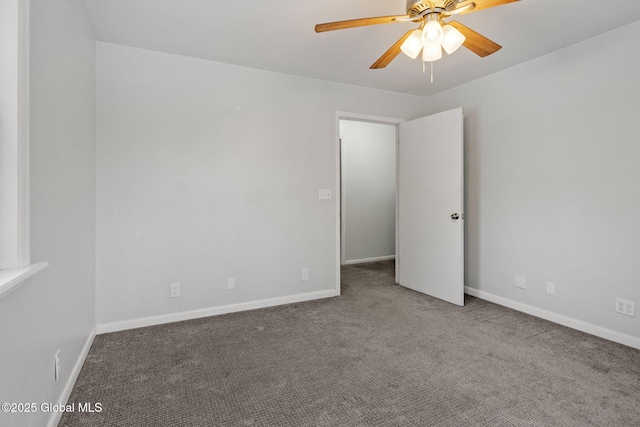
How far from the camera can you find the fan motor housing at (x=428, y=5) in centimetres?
167

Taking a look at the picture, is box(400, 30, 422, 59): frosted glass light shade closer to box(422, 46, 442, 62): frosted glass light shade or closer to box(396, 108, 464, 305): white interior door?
box(422, 46, 442, 62): frosted glass light shade

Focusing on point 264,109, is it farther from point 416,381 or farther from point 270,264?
point 416,381

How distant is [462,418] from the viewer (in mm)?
1681

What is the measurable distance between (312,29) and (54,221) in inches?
83.0

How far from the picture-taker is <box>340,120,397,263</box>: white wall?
550cm

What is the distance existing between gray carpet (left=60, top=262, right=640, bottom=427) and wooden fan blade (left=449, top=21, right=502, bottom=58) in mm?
1964

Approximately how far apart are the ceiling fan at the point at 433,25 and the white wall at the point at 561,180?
141 centimetres

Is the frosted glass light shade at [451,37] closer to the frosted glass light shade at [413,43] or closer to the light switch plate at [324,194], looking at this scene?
the frosted glass light shade at [413,43]

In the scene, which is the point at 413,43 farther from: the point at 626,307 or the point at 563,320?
the point at 563,320

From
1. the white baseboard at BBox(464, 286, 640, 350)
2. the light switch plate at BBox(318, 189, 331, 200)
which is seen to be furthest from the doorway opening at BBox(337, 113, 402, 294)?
the white baseboard at BBox(464, 286, 640, 350)

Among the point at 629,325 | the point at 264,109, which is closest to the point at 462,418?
the point at 629,325

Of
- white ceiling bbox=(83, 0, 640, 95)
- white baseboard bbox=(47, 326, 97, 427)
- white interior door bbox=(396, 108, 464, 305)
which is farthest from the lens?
white interior door bbox=(396, 108, 464, 305)

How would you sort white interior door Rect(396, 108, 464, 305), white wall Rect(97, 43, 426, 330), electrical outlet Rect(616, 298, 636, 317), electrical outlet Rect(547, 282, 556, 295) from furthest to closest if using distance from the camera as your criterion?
white interior door Rect(396, 108, 464, 305), electrical outlet Rect(547, 282, 556, 295), white wall Rect(97, 43, 426, 330), electrical outlet Rect(616, 298, 636, 317)

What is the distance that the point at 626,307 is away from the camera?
250cm
